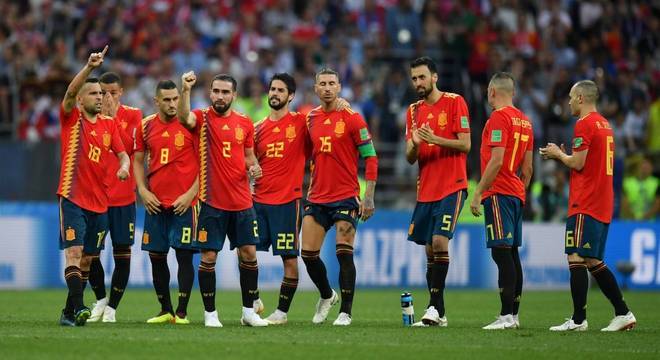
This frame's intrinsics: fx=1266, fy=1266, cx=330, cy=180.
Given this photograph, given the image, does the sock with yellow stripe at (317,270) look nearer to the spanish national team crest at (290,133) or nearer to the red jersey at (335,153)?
the red jersey at (335,153)

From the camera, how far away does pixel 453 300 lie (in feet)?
63.9

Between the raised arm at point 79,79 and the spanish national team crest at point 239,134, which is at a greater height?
the raised arm at point 79,79

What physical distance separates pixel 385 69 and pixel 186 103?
14.2 m

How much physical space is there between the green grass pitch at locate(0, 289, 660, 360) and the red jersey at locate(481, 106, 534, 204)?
4.91 ft

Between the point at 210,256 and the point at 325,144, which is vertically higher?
the point at 325,144

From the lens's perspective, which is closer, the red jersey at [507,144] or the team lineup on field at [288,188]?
the team lineup on field at [288,188]

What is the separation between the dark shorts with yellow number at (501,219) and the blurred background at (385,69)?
30.3 feet

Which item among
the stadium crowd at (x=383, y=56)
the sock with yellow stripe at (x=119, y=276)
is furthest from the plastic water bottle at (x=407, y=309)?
the stadium crowd at (x=383, y=56)

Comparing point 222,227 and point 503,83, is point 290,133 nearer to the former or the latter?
point 222,227

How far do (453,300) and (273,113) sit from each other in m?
6.45

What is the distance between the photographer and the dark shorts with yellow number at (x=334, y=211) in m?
13.8

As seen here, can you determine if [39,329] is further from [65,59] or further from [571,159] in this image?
[65,59]

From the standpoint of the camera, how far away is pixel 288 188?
45.6 feet

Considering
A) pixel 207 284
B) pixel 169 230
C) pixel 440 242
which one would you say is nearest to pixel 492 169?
pixel 440 242
